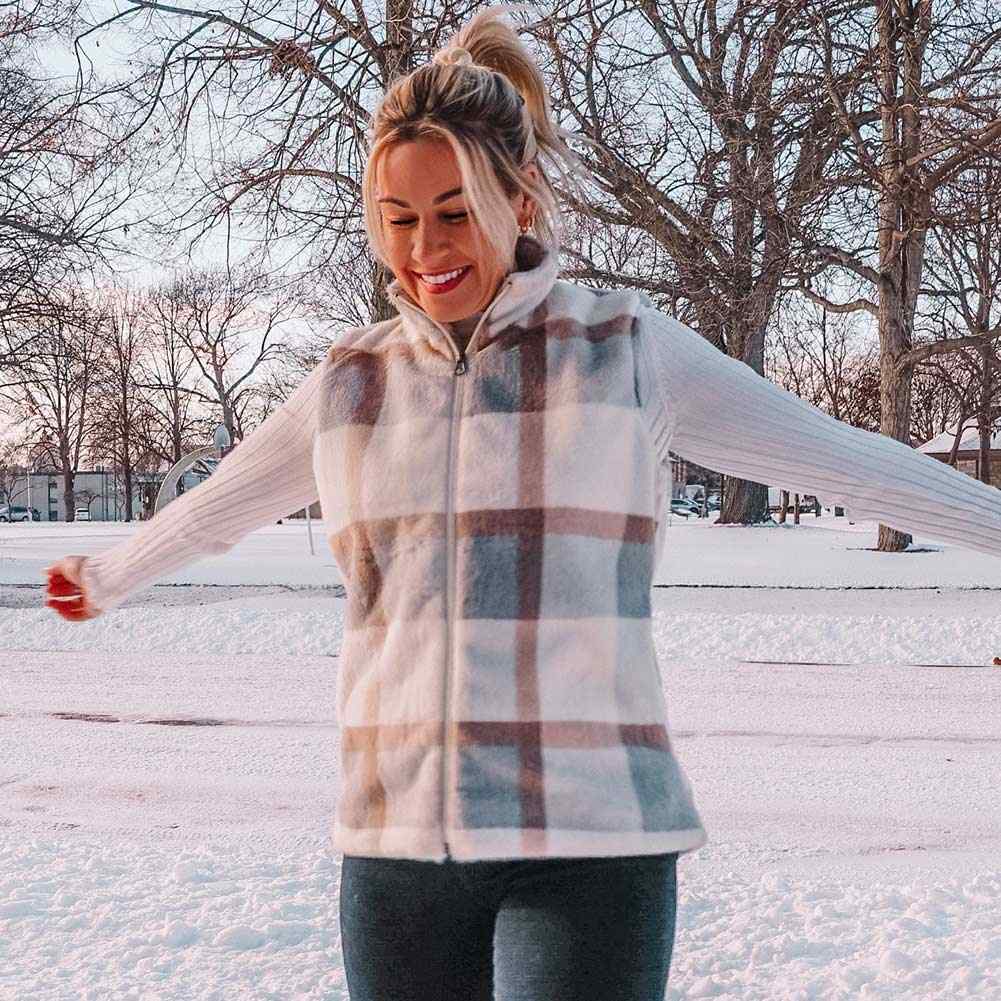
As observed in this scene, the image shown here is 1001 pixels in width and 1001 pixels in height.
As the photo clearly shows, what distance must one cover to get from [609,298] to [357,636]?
58 centimetres

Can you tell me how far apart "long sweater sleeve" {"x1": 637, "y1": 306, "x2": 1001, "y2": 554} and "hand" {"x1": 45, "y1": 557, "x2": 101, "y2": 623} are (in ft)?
3.64

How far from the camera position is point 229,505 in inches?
78.7

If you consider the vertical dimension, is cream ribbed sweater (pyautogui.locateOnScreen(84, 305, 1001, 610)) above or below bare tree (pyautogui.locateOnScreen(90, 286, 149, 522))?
below

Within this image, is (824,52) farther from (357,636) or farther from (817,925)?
(357,636)

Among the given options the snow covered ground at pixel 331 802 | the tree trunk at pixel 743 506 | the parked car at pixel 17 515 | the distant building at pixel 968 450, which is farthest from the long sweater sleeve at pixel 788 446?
the parked car at pixel 17 515

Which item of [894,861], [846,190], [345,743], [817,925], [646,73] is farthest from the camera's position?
[646,73]

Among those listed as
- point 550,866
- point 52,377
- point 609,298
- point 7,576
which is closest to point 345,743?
point 550,866

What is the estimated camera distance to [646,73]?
15406 millimetres

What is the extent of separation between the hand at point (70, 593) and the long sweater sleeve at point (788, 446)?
111 centimetres

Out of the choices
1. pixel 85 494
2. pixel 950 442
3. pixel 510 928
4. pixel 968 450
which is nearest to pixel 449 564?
pixel 510 928

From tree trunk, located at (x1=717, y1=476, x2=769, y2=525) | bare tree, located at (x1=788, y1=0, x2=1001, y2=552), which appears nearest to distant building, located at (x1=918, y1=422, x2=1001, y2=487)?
tree trunk, located at (x1=717, y1=476, x2=769, y2=525)

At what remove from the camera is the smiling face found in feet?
5.48

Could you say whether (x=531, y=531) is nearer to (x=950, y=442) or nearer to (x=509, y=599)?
(x=509, y=599)

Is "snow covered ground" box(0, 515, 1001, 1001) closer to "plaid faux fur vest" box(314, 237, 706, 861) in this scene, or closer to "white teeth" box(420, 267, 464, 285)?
"plaid faux fur vest" box(314, 237, 706, 861)
